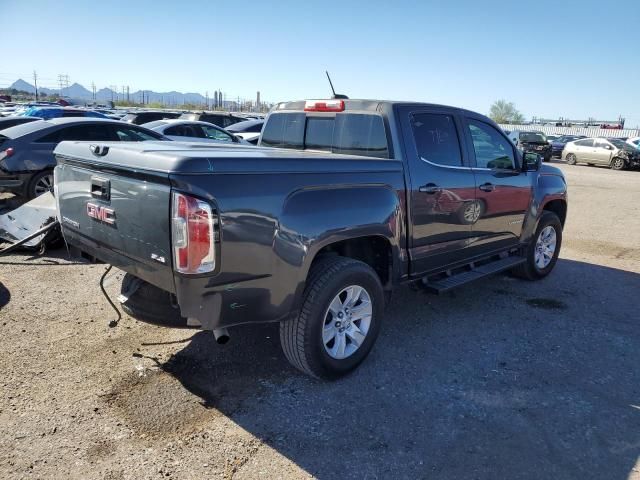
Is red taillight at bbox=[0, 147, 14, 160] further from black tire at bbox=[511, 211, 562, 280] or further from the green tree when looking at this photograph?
the green tree

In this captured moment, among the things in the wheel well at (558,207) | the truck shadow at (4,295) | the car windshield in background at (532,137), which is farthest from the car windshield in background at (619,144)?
the truck shadow at (4,295)

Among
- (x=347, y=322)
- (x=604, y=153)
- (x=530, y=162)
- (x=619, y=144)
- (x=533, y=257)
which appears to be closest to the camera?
(x=347, y=322)

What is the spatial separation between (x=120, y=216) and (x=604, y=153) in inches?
1082

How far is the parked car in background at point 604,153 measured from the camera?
24.4 metres

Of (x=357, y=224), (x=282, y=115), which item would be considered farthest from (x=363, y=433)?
(x=282, y=115)

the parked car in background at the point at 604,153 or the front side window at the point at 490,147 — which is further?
the parked car in background at the point at 604,153

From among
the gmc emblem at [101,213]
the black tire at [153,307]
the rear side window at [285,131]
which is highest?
the rear side window at [285,131]

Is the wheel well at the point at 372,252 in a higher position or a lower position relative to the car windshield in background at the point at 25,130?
lower

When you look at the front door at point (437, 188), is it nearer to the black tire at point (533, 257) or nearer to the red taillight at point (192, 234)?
the black tire at point (533, 257)

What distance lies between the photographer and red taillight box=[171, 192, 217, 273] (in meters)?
2.62

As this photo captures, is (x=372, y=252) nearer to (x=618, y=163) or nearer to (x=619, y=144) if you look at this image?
(x=618, y=163)

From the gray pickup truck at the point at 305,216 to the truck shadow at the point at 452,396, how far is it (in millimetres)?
371

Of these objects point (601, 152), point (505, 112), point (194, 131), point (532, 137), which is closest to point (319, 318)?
point (194, 131)

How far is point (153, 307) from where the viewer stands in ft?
10.2
